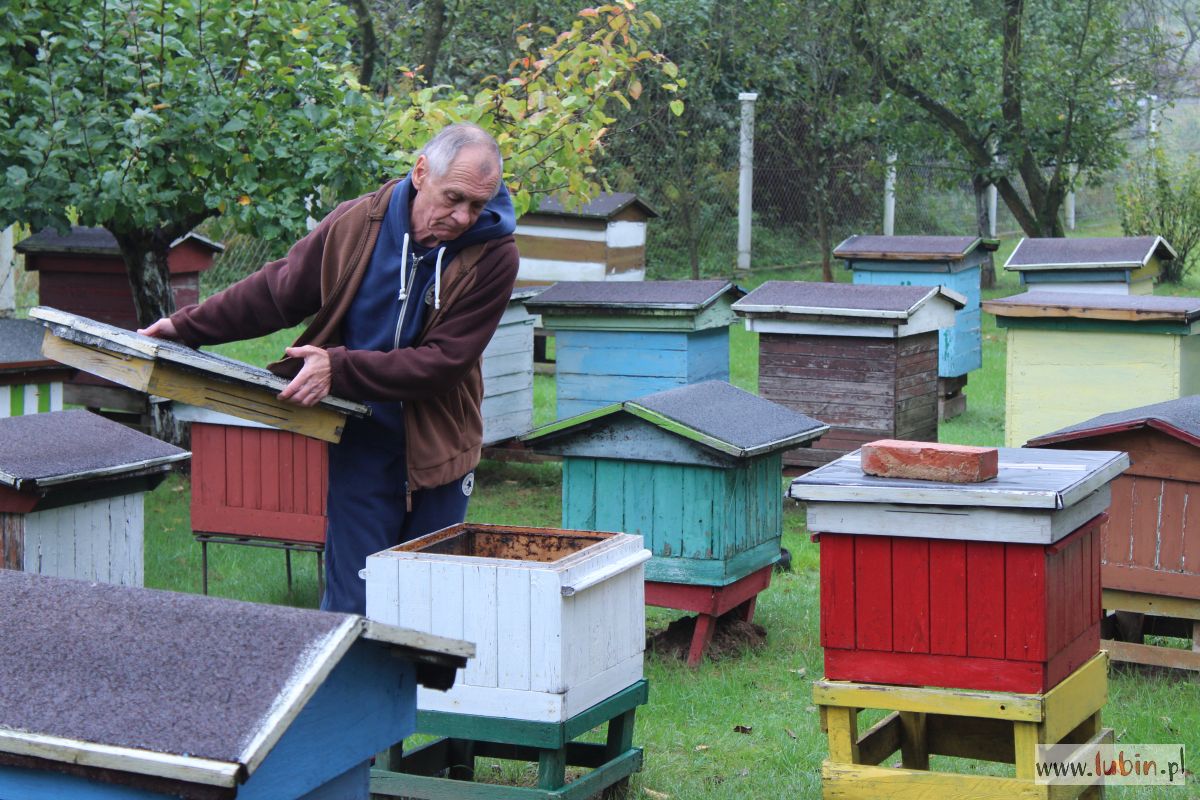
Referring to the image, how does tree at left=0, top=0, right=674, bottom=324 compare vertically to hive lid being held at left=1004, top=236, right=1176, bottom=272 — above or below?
above

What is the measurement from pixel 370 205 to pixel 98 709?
1664 millimetres

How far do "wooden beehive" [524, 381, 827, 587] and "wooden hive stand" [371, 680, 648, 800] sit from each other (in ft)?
3.47

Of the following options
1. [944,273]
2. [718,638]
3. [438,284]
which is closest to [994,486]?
[438,284]

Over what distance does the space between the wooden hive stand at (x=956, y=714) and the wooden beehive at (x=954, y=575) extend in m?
0.04

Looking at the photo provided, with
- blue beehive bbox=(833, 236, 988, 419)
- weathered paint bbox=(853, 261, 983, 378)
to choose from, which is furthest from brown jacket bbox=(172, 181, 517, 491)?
weathered paint bbox=(853, 261, 983, 378)

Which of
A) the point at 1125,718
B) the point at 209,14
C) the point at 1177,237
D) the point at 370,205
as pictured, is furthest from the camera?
the point at 1177,237

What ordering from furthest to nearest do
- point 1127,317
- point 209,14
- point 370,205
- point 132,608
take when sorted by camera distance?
point 209,14 < point 1127,317 < point 370,205 < point 132,608

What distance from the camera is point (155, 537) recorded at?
6.39 meters

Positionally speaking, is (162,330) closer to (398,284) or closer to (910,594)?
(398,284)

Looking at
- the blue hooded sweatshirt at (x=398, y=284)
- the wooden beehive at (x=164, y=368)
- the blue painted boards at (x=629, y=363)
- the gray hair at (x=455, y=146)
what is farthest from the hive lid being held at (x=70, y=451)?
the blue painted boards at (x=629, y=363)

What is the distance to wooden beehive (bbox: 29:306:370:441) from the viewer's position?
8.86 ft

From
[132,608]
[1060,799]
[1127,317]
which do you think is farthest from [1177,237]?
[132,608]

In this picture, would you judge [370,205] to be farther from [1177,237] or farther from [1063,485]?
[1177,237]

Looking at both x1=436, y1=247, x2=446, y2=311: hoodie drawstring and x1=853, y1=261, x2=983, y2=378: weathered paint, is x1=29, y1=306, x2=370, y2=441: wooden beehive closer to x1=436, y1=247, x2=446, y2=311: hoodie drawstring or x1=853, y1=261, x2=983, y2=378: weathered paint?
x1=436, y1=247, x2=446, y2=311: hoodie drawstring
